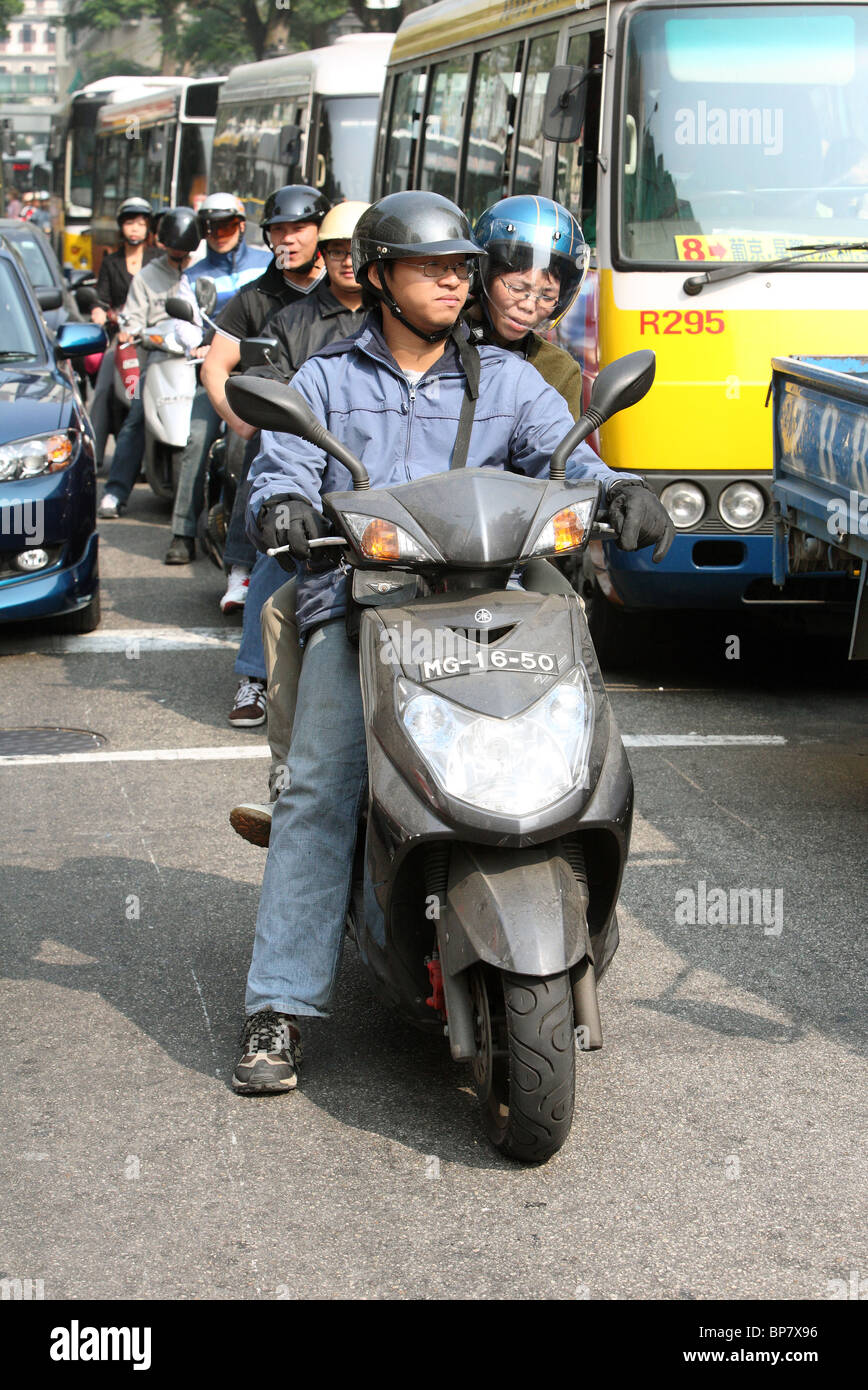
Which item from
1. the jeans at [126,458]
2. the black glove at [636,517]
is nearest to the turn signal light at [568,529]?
the black glove at [636,517]

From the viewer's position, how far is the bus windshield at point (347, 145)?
1778cm

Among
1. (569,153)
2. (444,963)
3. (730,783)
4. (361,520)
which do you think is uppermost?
(569,153)

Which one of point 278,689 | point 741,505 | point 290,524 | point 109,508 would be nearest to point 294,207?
point 741,505

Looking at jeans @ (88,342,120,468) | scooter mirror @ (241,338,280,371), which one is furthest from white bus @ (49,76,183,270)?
scooter mirror @ (241,338,280,371)

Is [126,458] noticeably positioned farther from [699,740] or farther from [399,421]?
[399,421]

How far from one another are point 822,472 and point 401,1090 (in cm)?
312

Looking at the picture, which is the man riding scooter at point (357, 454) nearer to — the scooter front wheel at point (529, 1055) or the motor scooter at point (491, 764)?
the motor scooter at point (491, 764)

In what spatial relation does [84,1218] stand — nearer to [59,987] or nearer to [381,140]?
[59,987]

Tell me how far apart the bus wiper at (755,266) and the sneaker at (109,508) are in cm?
632

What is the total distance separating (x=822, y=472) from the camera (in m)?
6.29

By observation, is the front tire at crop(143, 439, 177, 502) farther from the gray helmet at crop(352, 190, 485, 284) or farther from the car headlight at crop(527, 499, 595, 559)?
the car headlight at crop(527, 499, 595, 559)

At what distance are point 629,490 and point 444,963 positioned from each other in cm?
105

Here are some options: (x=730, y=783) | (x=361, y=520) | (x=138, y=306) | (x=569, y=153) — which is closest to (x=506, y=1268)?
(x=361, y=520)

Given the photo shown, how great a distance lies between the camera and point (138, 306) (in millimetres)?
12484
